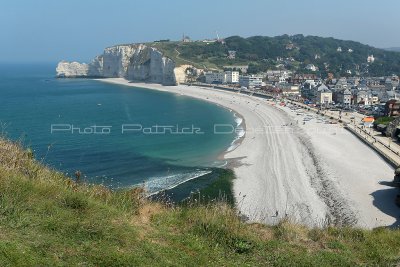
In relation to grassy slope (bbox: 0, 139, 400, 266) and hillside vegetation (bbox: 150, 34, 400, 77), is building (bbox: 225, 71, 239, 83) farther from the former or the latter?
grassy slope (bbox: 0, 139, 400, 266)

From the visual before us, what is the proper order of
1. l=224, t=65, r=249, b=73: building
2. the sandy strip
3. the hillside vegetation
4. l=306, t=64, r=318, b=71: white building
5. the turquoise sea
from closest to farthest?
the sandy strip < the turquoise sea < l=224, t=65, r=249, b=73: building < the hillside vegetation < l=306, t=64, r=318, b=71: white building

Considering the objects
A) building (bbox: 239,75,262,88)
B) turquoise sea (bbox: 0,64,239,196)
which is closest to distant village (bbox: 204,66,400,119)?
building (bbox: 239,75,262,88)

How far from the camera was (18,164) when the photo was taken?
7.38 m

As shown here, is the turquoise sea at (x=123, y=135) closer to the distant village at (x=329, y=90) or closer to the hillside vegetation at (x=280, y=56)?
the distant village at (x=329, y=90)

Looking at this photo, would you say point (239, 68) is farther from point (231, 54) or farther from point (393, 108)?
point (393, 108)

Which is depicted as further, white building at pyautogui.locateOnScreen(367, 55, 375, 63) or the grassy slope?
white building at pyautogui.locateOnScreen(367, 55, 375, 63)

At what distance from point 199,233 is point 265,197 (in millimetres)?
13717

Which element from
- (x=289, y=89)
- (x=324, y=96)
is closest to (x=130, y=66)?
(x=289, y=89)

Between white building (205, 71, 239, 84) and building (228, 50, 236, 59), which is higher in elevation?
building (228, 50, 236, 59)

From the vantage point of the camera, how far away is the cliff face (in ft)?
285

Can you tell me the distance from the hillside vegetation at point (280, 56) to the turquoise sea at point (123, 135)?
3387 cm

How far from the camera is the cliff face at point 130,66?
86750 mm

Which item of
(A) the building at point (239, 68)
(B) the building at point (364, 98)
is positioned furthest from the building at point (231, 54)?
(B) the building at point (364, 98)

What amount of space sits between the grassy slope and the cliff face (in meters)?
78.2
